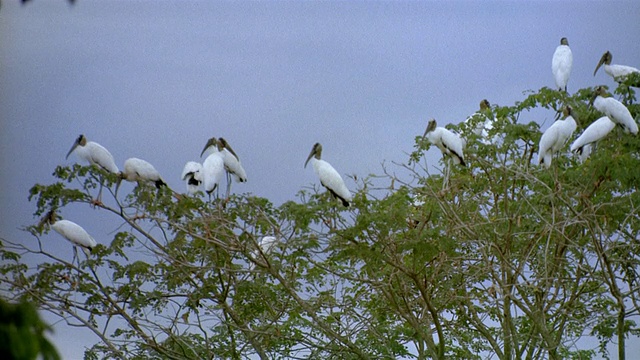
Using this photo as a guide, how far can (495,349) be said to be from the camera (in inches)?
433

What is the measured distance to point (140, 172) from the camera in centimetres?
1061

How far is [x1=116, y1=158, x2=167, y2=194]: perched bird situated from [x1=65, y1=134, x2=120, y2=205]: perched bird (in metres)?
0.17

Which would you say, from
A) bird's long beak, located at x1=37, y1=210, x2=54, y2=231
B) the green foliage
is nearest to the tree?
Answer: bird's long beak, located at x1=37, y1=210, x2=54, y2=231

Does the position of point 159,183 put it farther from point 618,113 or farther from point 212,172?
point 618,113

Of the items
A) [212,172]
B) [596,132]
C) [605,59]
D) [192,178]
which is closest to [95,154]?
[192,178]

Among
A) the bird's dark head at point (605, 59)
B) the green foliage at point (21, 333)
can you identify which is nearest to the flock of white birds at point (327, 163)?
the bird's dark head at point (605, 59)

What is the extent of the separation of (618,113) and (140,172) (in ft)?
16.7

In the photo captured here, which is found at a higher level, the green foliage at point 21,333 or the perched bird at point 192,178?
the perched bird at point 192,178

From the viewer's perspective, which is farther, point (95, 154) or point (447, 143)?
point (95, 154)

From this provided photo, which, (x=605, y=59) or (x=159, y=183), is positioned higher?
(x=605, y=59)

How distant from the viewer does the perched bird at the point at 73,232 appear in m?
10.4

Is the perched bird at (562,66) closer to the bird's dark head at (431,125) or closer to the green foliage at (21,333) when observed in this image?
the bird's dark head at (431,125)

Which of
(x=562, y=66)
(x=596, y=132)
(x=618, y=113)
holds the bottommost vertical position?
(x=596, y=132)

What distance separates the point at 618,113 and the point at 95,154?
19.2ft
